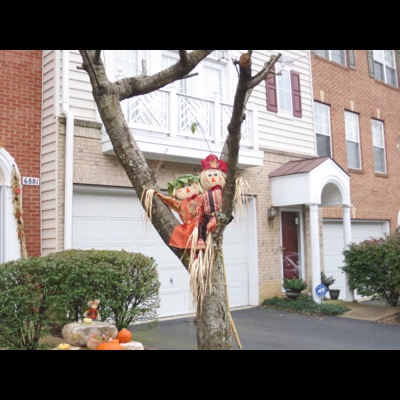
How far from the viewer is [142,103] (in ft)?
29.2

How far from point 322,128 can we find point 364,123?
7.26 ft

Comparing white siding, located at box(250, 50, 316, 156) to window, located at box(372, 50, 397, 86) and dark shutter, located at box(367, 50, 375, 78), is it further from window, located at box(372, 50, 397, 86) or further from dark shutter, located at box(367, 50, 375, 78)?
window, located at box(372, 50, 397, 86)

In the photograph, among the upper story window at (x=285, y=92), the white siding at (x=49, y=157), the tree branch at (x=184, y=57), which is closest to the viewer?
the tree branch at (x=184, y=57)

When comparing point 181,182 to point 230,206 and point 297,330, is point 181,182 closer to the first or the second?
point 230,206

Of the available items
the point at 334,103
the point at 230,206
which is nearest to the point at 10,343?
the point at 230,206

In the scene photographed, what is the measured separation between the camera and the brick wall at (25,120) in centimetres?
833

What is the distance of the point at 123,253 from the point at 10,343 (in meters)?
1.83

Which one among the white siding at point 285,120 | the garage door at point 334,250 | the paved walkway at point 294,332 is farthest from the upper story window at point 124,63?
the garage door at point 334,250

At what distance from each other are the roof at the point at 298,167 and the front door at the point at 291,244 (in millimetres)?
1137

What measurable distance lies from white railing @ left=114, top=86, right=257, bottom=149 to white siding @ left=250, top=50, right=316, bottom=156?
1580 millimetres

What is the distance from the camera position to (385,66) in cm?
1700

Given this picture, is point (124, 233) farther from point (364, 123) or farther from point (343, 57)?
point (343, 57)

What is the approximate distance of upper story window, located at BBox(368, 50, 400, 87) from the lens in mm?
16216

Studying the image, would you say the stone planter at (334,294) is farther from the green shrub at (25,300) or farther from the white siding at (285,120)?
the green shrub at (25,300)
